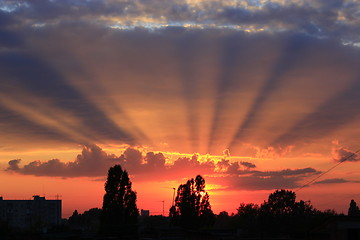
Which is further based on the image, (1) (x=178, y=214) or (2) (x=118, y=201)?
(1) (x=178, y=214)

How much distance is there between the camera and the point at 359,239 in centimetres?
5416

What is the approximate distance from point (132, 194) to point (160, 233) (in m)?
27.1

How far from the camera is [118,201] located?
102 meters

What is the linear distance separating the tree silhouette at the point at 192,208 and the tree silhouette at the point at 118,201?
93.4 feet

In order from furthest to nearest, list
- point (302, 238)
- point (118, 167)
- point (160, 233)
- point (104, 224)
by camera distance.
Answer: point (118, 167) < point (104, 224) < point (160, 233) < point (302, 238)

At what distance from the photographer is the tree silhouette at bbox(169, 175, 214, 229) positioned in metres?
129

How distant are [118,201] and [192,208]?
1290 inches

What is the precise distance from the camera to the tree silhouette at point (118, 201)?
99562 millimetres

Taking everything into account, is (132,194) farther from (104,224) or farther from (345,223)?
(345,223)

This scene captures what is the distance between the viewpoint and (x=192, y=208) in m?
130

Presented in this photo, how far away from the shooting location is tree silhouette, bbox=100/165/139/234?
3920 inches

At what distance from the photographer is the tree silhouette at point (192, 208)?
128625 millimetres

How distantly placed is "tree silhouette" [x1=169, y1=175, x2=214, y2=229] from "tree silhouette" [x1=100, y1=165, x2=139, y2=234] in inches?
1120

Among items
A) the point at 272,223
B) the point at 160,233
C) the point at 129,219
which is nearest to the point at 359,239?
the point at 160,233
